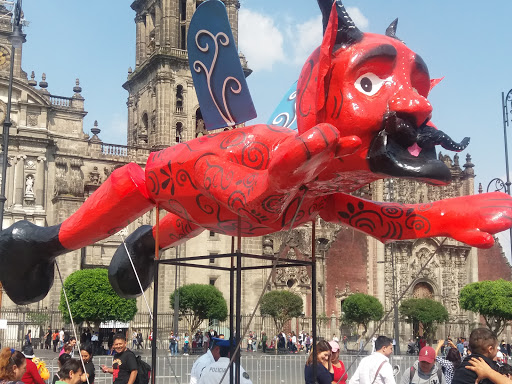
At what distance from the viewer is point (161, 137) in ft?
131

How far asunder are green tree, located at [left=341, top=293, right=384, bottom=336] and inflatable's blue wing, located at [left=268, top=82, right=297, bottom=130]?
31.2 m

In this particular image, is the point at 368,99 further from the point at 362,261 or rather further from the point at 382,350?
the point at 362,261

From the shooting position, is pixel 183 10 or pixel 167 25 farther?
pixel 183 10

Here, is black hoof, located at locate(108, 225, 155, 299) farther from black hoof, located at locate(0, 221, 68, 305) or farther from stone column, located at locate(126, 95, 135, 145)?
stone column, located at locate(126, 95, 135, 145)

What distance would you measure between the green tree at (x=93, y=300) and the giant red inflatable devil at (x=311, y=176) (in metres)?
23.3

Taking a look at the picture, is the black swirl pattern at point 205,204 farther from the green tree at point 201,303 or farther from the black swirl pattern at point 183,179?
the green tree at point 201,303

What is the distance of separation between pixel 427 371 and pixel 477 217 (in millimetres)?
1886

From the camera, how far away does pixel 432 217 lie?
6168 millimetres

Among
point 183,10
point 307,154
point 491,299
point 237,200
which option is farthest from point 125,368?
point 183,10

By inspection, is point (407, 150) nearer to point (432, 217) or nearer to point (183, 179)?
point (432, 217)

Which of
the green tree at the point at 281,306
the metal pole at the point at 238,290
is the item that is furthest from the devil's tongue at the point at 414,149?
the green tree at the point at 281,306

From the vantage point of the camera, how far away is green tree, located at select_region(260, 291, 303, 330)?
3416cm

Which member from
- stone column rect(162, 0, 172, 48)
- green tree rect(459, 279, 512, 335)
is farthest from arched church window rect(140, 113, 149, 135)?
green tree rect(459, 279, 512, 335)

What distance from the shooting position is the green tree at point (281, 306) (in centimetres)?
3416
